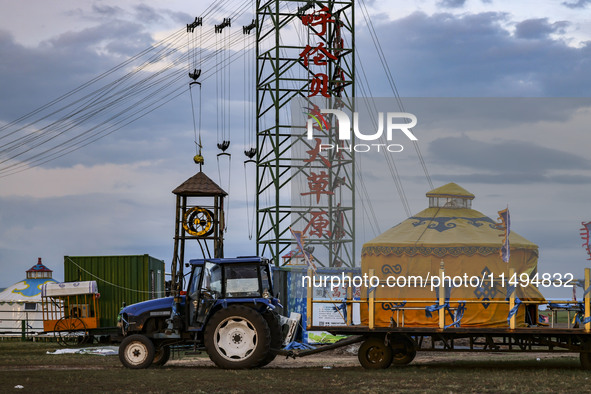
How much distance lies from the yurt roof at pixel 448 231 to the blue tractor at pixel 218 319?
336 centimetres

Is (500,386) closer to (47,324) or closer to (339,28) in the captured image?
(47,324)

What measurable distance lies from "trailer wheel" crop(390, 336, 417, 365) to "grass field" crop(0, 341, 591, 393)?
393 millimetres

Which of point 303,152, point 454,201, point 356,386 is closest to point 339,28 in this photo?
point 303,152


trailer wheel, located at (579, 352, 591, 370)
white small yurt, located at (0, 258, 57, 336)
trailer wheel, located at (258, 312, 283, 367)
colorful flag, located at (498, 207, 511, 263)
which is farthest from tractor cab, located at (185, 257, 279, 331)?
Result: white small yurt, located at (0, 258, 57, 336)

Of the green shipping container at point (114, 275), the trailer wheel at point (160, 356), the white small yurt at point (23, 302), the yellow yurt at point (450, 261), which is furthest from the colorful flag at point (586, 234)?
the white small yurt at point (23, 302)

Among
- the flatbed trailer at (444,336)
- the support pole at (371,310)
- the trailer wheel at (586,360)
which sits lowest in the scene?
the trailer wheel at (586,360)

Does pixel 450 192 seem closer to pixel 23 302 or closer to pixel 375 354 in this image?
pixel 375 354

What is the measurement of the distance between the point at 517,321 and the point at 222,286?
21.7 feet

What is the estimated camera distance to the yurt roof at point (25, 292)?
49281 millimetres

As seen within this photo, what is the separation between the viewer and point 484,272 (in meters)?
20.7

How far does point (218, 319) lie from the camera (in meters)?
20.6

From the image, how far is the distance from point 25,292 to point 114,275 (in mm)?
13725

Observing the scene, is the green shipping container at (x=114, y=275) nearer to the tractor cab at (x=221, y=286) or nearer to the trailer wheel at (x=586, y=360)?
the tractor cab at (x=221, y=286)

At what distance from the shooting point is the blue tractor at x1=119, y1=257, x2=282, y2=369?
20500 millimetres
